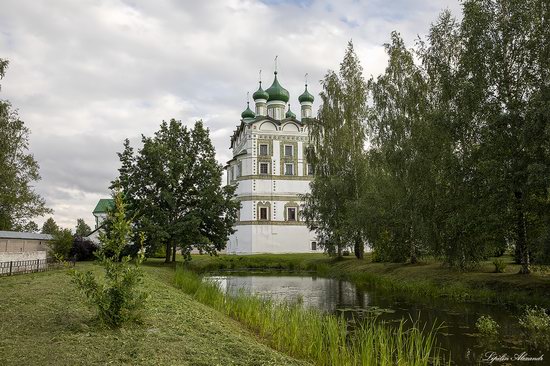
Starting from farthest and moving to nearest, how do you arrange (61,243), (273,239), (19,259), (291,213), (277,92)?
(277,92)
(291,213)
(273,239)
(61,243)
(19,259)

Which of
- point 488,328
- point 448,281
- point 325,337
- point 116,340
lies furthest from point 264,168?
point 116,340

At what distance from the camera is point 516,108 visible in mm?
15859

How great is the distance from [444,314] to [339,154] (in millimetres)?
18938

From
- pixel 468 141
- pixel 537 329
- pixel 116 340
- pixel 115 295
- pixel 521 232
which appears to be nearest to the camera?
pixel 116 340

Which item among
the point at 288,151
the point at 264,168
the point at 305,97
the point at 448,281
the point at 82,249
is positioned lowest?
the point at 448,281

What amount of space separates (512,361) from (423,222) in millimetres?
10871

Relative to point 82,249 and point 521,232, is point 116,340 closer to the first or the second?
point 521,232

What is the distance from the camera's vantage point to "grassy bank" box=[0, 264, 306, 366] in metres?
6.10

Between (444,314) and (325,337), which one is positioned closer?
(325,337)

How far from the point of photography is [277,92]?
5497cm

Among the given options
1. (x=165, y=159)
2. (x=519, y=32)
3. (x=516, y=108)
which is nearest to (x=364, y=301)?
(x=516, y=108)

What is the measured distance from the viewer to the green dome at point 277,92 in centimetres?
5491

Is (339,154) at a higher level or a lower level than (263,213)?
higher

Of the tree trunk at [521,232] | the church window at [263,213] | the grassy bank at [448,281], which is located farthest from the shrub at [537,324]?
the church window at [263,213]
